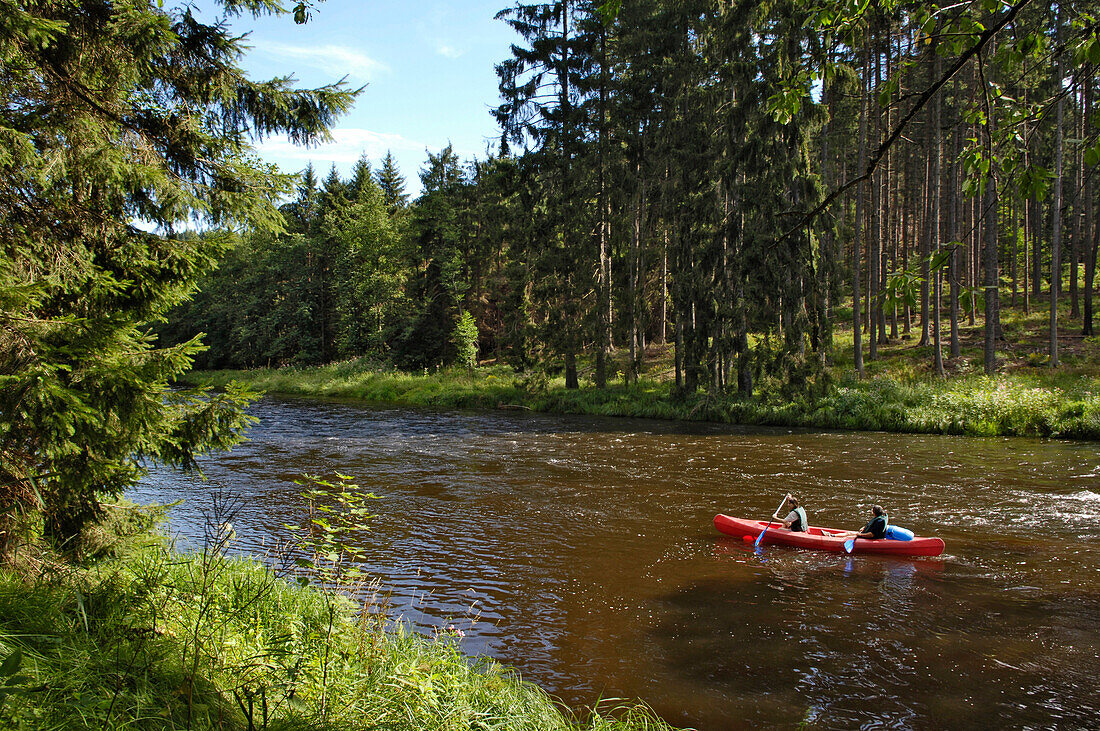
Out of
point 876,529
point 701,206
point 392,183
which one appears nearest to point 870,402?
point 701,206

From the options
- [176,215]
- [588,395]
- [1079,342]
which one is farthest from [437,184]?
[176,215]

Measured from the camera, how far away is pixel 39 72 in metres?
4.91

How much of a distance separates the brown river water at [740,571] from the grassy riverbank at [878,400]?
1.37 m

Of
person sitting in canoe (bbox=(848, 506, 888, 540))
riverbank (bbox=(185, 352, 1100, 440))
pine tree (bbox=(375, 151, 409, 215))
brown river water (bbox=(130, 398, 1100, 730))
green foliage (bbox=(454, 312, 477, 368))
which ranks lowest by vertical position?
brown river water (bbox=(130, 398, 1100, 730))

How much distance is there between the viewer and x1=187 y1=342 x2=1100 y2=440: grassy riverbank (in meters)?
17.5

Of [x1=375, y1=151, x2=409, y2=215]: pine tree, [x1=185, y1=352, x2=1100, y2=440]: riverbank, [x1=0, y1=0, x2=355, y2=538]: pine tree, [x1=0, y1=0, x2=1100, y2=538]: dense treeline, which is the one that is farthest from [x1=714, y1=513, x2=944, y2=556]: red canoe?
[x1=375, y1=151, x2=409, y2=215]: pine tree

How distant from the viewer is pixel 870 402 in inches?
790

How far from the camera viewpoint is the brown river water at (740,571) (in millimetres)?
5836

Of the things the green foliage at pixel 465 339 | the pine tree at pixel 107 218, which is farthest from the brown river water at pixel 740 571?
the green foliage at pixel 465 339

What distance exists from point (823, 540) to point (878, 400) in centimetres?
1216

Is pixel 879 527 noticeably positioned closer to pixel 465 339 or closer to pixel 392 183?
pixel 465 339

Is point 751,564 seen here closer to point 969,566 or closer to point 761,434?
point 969,566

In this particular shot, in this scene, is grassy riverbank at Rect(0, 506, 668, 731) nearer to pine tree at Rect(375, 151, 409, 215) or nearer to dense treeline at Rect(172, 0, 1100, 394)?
dense treeline at Rect(172, 0, 1100, 394)

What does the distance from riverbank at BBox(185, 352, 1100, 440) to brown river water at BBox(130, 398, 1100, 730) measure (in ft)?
4.32
